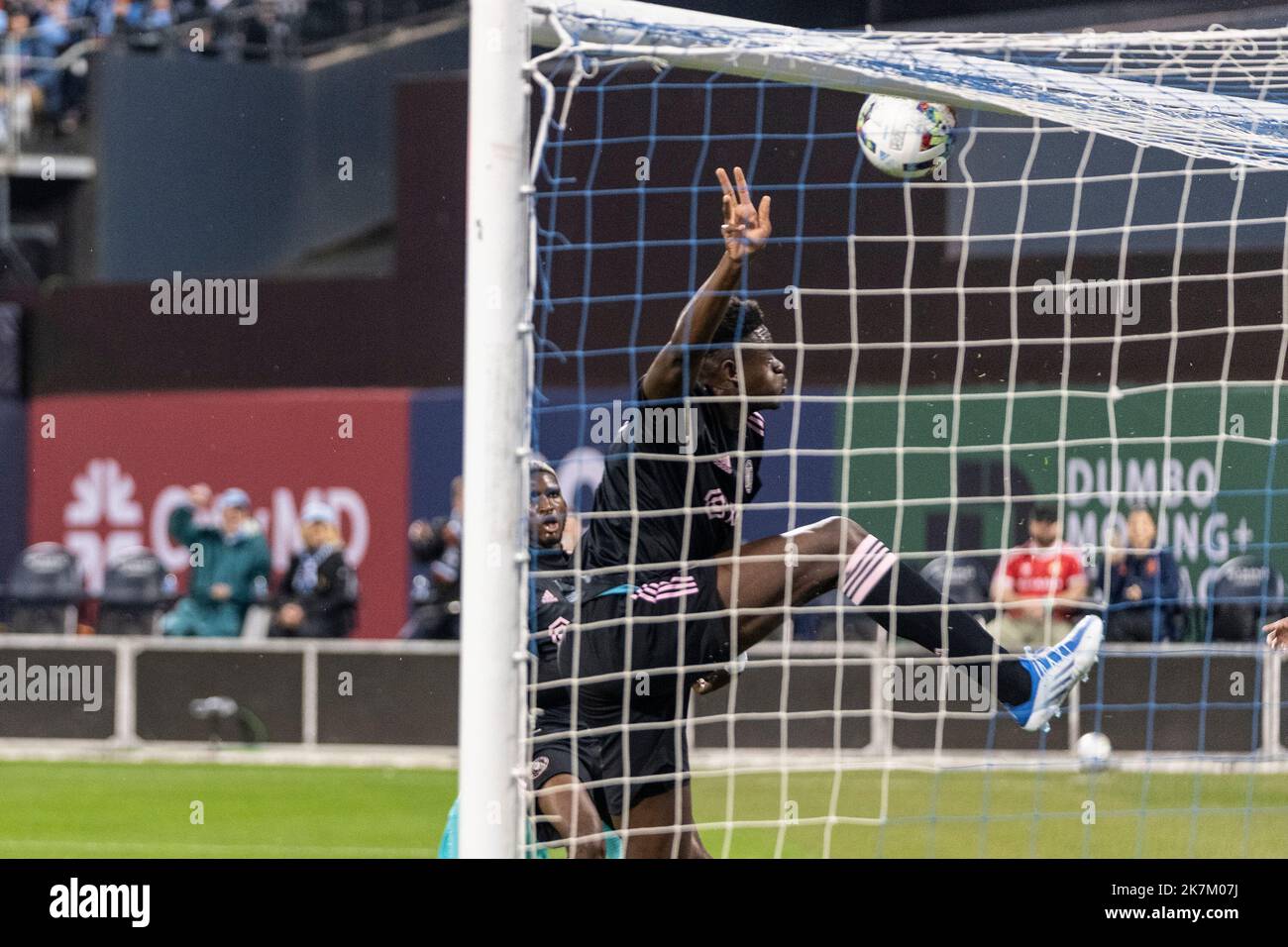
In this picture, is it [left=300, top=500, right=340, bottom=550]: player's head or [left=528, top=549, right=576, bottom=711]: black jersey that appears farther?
[left=300, top=500, right=340, bottom=550]: player's head

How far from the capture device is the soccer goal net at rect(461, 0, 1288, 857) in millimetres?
8914

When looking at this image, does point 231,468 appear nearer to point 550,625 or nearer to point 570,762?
point 550,625

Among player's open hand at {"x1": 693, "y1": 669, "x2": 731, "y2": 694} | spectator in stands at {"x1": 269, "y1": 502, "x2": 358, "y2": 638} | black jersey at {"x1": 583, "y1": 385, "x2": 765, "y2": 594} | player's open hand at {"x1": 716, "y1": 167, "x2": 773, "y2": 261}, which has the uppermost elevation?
player's open hand at {"x1": 716, "y1": 167, "x2": 773, "y2": 261}

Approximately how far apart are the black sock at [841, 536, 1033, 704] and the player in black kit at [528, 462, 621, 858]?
849mm

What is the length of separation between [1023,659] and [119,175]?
50.3 feet

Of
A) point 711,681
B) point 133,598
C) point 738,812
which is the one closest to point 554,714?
point 711,681

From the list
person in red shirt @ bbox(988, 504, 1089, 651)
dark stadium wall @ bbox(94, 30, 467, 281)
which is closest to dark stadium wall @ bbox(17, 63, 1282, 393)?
person in red shirt @ bbox(988, 504, 1089, 651)

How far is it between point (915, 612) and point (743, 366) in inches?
34.3

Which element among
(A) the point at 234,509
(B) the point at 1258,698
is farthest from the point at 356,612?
(B) the point at 1258,698

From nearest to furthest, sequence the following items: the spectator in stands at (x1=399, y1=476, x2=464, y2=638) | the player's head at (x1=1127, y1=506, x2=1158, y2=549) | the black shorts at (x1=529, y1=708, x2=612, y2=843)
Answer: the black shorts at (x1=529, y1=708, x2=612, y2=843) → the player's head at (x1=1127, y1=506, x2=1158, y2=549) → the spectator in stands at (x1=399, y1=476, x2=464, y2=638)

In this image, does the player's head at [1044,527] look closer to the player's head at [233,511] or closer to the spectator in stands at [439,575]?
the spectator in stands at [439,575]

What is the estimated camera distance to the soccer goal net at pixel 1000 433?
8.91 m

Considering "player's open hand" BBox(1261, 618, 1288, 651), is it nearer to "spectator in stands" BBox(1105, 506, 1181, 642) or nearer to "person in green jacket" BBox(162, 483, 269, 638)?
"spectator in stands" BBox(1105, 506, 1181, 642)
